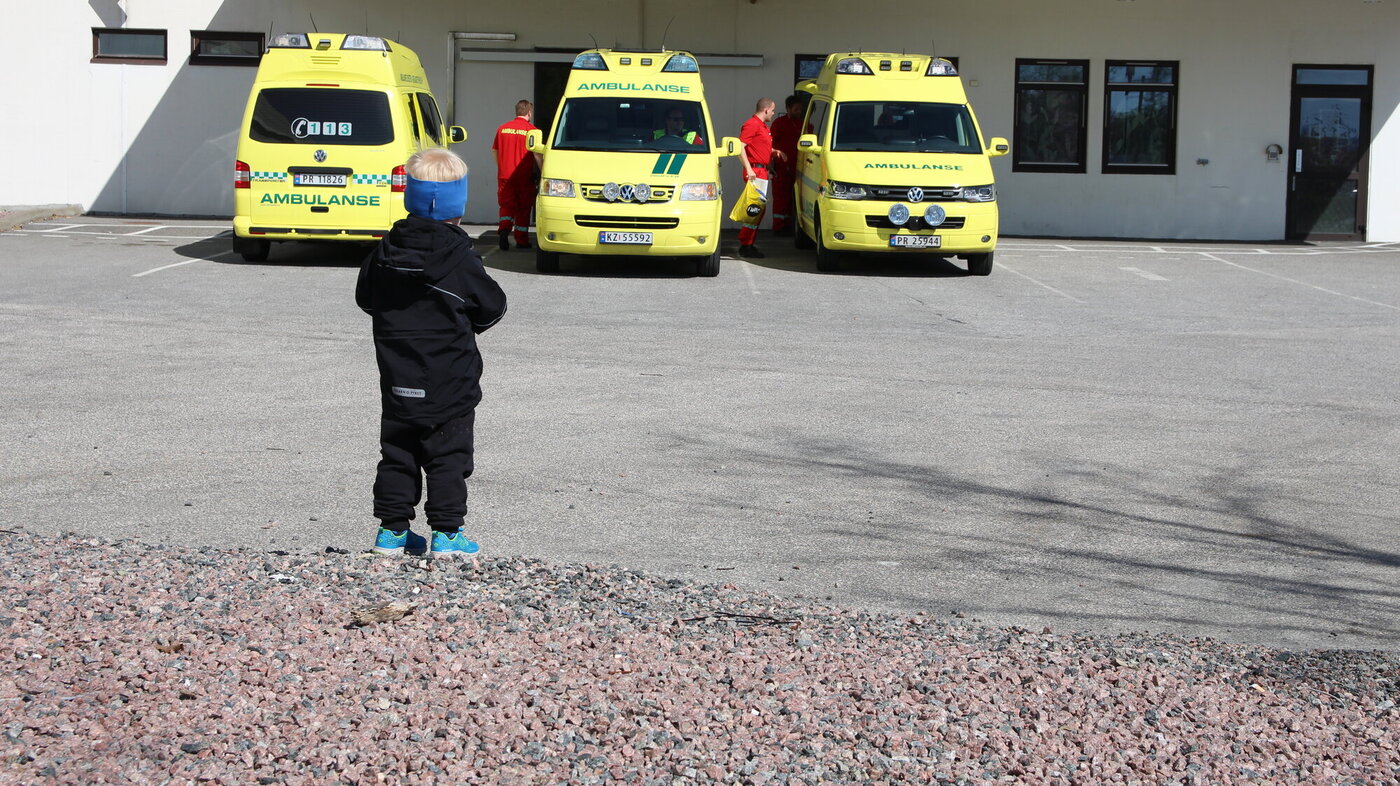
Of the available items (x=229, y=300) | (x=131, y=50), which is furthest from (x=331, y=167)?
(x=131, y=50)

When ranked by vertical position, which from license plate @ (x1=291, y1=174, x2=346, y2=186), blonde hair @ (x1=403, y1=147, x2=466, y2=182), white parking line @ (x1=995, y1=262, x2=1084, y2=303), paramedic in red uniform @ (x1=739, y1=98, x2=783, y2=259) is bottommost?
white parking line @ (x1=995, y1=262, x2=1084, y2=303)

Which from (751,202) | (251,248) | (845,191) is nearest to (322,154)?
(251,248)

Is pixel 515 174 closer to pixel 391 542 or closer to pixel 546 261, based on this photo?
pixel 546 261

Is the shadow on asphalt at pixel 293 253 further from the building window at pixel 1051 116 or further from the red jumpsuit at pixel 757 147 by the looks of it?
the building window at pixel 1051 116

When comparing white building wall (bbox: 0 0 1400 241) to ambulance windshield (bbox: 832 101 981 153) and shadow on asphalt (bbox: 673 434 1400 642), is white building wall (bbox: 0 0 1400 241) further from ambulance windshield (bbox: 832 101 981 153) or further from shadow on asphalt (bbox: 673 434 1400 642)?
shadow on asphalt (bbox: 673 434 1400 642)

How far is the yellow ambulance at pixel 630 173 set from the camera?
16859 mm

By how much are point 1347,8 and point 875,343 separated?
15510mm

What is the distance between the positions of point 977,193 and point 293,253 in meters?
8.32

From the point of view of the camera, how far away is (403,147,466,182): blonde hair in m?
5.77

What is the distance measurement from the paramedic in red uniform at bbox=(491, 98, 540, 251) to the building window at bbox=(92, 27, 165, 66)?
24.6 feet

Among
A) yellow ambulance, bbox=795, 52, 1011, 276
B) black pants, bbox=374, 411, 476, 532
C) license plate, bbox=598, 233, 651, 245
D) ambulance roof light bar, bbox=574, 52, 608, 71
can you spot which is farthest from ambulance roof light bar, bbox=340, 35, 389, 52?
black pants, bbox=374, 411, 476, 532

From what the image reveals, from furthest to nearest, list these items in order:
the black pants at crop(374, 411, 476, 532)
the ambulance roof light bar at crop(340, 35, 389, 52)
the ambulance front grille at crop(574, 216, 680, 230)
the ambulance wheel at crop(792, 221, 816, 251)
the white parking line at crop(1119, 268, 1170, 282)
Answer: the ambulance wheel at crop(792, 221, 816, 251), the white parking line at crop(1119, 268, 1170, 282), the ambulance roof light bar at crop(340, 35, 389, 52), the ambulance front grille at crop(574, 216, 680, 230), the black pants at crop(374, 411, 476, 532)

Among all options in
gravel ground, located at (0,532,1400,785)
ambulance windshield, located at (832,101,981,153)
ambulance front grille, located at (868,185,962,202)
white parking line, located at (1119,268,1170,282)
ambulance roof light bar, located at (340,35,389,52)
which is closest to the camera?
gravel ground, located at (0,532,1400,785)

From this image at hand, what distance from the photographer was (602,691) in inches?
174
